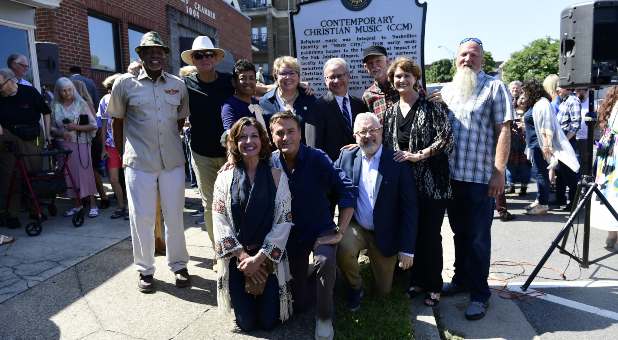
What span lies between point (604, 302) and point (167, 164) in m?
3.79

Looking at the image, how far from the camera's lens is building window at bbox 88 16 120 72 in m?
10.1

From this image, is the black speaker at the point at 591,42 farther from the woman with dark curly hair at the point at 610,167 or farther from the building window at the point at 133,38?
the building window at the point at 133,38

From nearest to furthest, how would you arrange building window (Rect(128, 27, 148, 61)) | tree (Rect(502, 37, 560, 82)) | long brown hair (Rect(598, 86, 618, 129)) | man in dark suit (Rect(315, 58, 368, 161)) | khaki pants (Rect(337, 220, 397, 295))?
khaki pants (Rect(337, 220, 397, 295))
man in dark suit (Rect(315, 58, 368, 161))
long brown hair (Rect(598, 86, 618, 129))
building window (Rect(128, 27, 148, 61))
tree (Rect(502, 37, 560, 82))

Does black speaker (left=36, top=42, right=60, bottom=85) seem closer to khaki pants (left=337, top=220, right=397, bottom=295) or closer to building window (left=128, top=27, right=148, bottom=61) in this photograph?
building window (left=128, top=27, right=148, bottom=61)

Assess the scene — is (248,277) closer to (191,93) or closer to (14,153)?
(191,93)

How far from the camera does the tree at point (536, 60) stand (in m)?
36.0

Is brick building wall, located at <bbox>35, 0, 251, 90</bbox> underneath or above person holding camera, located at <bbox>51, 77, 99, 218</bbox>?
above

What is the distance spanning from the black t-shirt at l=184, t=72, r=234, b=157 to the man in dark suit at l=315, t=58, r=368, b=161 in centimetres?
87

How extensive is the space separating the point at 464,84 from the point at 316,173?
129 cm

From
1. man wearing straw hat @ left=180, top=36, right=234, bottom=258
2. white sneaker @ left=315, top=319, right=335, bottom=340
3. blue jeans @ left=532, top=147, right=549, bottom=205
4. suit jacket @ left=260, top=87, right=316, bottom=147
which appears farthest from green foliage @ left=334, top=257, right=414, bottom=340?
blue jeans @ left=532, top=147, right=549, bottom=205

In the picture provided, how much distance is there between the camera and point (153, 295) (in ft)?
12.4

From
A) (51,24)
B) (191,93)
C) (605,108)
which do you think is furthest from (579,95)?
(51,24)

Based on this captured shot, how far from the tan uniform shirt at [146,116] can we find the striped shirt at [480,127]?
2353mm

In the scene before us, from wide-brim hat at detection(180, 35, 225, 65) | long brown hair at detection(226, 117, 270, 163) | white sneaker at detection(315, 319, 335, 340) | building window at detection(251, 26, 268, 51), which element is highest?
building window at detection(251, 26, 268, 51)
